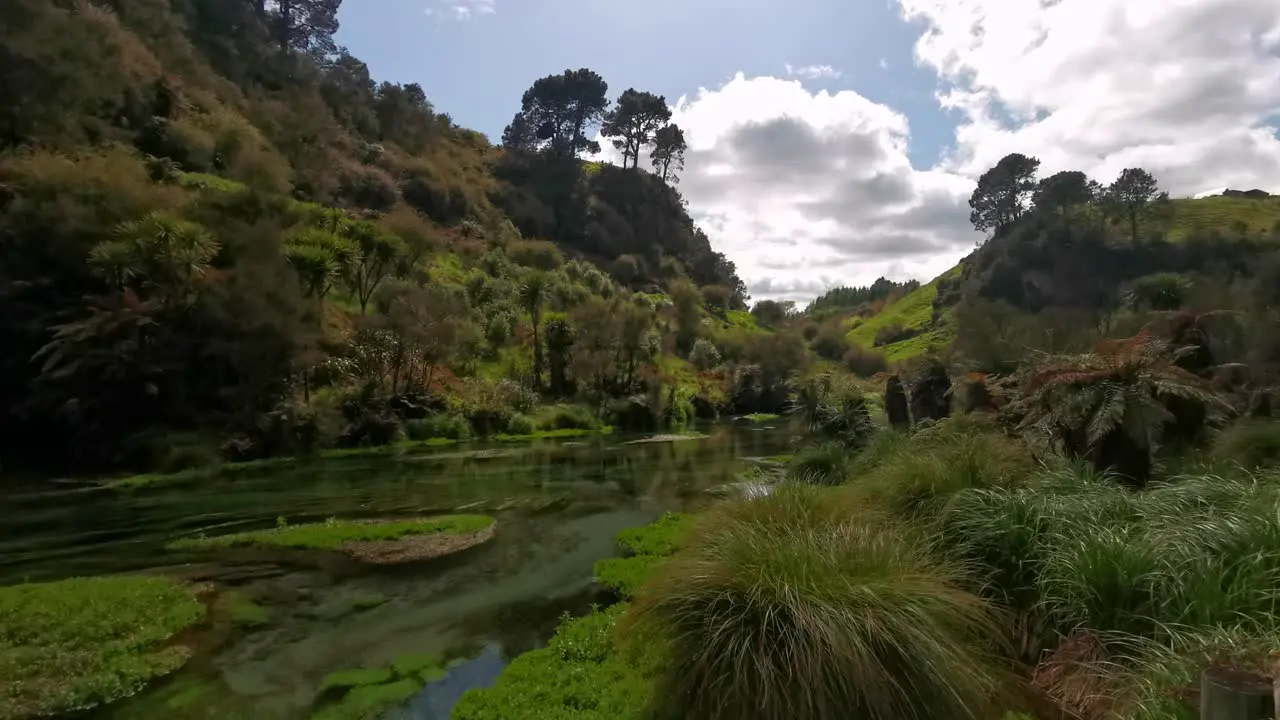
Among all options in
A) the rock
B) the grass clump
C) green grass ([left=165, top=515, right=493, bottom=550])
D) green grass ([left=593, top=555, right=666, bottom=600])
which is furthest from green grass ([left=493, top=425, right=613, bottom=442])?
green grass ([left=593, top=555, right=666, bottom=600])

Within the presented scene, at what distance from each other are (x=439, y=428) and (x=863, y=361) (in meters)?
73.1

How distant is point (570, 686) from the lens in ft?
25.8

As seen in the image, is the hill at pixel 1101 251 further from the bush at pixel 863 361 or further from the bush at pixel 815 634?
the bush at pixel 815 634

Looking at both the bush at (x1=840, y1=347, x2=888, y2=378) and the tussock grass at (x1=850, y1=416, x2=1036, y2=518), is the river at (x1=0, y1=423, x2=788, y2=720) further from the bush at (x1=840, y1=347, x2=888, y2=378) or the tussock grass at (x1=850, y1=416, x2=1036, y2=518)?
the bush at (x1=840, y1=347, x2=888, y2=378)

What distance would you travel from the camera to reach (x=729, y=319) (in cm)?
10325

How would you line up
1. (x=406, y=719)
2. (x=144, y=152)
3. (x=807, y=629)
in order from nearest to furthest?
(x=807, y=629) → (x=406, y=719) → (x=144, y=152)

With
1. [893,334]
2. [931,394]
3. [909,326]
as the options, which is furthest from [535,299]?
[909,326]

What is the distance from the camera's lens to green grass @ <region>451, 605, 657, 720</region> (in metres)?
7.20

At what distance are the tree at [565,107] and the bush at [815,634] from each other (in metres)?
112

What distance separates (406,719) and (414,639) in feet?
8.38

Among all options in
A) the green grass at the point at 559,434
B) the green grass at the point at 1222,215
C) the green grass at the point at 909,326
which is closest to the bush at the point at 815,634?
the green grass at the point at 559,434

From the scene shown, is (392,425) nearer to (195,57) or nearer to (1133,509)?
(1133,509)

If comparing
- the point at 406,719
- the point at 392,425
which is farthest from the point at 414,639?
the point at 392,425

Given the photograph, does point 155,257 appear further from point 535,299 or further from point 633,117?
point 633,117
